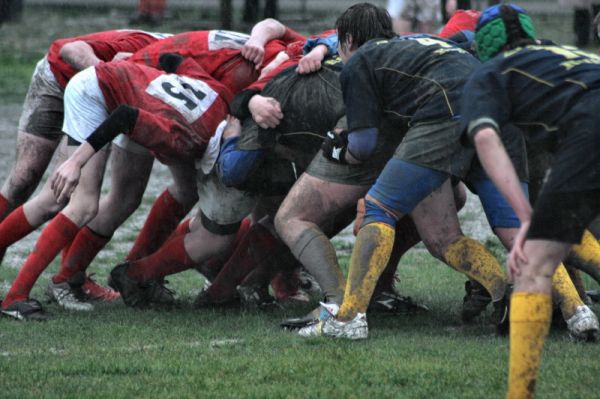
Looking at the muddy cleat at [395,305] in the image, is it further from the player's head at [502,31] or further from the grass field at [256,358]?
the player's head at [502,31]

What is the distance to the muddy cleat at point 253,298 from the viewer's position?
6656 millimetres

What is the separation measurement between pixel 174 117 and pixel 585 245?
223 centimetres

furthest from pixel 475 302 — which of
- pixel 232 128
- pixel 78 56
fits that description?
pixel 78 56

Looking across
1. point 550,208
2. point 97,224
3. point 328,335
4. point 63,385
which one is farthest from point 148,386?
point 97,224

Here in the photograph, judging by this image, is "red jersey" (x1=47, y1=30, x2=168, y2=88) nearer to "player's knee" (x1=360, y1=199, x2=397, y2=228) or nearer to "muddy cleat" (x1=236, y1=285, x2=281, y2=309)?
"muddy cleat" (x1=236, y1=285, x2=281, y2=309)

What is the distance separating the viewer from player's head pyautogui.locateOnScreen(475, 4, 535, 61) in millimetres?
4637

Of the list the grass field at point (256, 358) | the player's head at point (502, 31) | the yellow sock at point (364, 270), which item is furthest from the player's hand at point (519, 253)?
the yellow sock at point (364, 270)

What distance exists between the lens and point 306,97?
241 inches

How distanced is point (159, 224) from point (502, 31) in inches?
126

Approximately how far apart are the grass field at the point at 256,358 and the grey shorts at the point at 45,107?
4.05 feet

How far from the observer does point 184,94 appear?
6.31m

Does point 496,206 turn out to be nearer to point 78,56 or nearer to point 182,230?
point 182,230

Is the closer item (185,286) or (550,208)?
(550,208)

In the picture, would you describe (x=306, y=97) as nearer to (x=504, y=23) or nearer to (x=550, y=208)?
(x=504, y=23)
